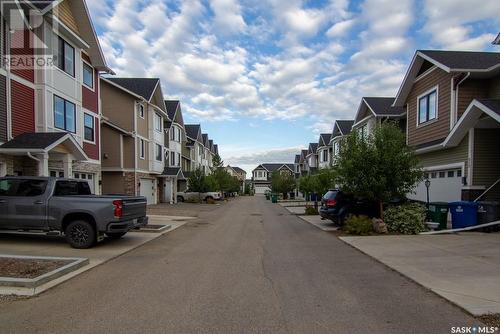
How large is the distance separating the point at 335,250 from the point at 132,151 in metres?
22.7

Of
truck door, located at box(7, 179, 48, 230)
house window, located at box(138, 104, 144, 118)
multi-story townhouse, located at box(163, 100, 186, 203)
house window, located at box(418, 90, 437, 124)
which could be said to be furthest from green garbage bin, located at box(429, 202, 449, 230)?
multi-story townhouse, located at box(163, 100, 186, 203)

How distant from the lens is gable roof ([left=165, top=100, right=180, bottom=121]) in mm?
42969

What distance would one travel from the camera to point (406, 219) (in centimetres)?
1412

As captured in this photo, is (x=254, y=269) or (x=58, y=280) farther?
(x=254, y=269)

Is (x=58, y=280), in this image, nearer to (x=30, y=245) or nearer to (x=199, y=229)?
(x=30, y=245)

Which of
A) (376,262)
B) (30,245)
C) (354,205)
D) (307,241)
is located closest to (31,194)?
(30,245)

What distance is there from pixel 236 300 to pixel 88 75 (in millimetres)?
18834

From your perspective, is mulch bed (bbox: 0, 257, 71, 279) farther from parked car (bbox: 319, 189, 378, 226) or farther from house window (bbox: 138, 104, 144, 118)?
house window (bbox: 138, 104, 144, 118)

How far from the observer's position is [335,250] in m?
11.0

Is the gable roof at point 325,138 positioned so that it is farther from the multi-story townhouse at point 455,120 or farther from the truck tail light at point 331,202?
the truck tail light at point 331,202

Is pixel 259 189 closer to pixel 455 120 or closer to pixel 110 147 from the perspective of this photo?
pixel 110 147

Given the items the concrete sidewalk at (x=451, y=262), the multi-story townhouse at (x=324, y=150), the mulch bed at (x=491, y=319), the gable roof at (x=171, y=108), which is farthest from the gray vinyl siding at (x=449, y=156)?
the multi-story townhouse at (x=324, y=150)

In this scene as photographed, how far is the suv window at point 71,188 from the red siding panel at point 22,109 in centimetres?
475

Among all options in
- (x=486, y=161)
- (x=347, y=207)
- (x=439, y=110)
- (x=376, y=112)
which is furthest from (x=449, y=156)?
(x=376, y=112)
